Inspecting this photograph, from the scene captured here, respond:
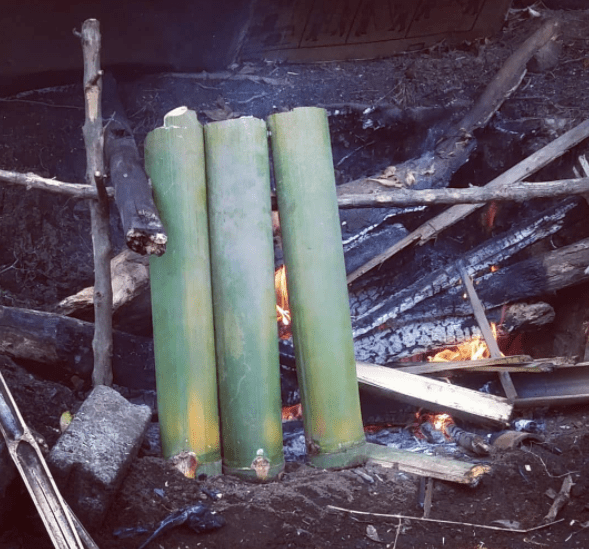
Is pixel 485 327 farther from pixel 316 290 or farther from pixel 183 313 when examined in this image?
pixel 183 313

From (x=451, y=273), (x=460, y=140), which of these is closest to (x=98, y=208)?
(x=451, y=273)

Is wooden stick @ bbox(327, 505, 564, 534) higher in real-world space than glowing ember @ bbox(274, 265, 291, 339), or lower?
lower

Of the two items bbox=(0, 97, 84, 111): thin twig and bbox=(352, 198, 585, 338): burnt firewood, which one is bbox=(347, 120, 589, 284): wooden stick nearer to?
bbox=(352, 198, 585, 338): burnt firewood

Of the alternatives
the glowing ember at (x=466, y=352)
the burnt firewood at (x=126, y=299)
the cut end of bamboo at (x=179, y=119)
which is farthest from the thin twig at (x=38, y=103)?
the glowing ember at (x=466, y=352)

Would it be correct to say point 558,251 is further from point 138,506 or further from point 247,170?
point 138,506

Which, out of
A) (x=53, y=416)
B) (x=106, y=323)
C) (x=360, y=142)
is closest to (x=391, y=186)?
(x=360, y=142)

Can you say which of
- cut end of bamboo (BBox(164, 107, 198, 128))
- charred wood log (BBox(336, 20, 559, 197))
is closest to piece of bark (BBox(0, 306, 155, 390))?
cut end of bamboo (BBox(164, 107, 198, 128))

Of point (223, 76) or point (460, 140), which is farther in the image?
point (223, 76)
